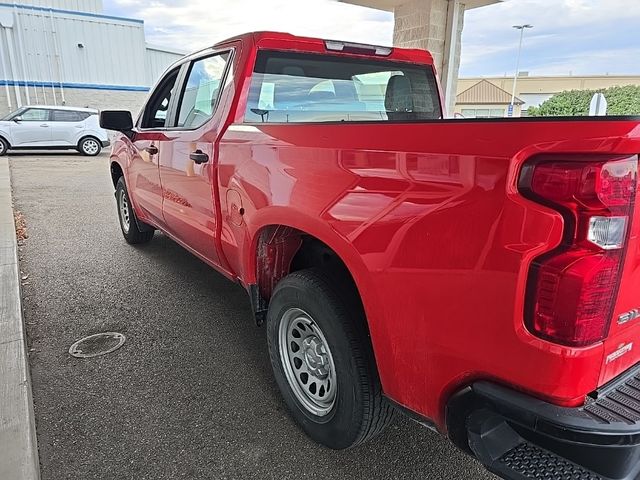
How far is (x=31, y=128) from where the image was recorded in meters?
15.8

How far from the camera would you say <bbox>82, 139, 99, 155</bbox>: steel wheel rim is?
1694 centimetres

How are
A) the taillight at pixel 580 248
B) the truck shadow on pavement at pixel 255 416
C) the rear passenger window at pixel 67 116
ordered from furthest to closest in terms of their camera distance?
the rear passenger window at pixel 67 116 < the truck shadow on pavement at pixel 255 416 < the taillight at pixel 580 248

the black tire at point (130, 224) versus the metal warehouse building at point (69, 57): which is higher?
the metal warehouse building at point (69, 57)

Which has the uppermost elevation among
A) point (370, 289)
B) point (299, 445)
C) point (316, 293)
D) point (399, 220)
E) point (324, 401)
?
point (399, 220)

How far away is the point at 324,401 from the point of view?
2.34 meters

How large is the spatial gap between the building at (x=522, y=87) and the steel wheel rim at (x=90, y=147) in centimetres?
1261

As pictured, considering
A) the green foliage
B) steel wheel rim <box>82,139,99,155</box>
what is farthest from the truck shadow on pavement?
steel wheel rim <box>82,139,99,155</box>

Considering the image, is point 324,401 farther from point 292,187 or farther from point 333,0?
point 333,0

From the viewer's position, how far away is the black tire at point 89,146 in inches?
664

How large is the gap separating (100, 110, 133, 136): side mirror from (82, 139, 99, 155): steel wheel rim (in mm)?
14007

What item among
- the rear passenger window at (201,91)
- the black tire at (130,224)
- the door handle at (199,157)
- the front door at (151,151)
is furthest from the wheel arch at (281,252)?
the black tire at (130,224)

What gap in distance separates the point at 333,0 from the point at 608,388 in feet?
32.9

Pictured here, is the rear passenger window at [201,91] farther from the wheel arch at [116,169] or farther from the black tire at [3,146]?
the black tire at [3,146]

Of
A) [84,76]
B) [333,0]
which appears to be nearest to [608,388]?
[333,0]
